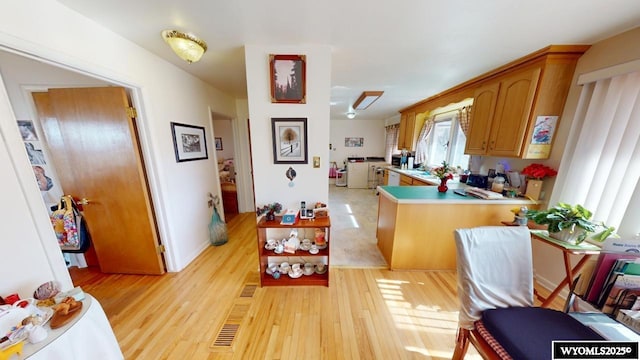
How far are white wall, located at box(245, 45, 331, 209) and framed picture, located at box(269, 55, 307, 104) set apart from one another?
50 millimetres

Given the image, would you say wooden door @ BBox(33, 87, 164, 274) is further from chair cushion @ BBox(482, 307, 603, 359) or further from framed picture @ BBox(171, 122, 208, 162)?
chair cushion @ BBox(482, 307, 603, 359)

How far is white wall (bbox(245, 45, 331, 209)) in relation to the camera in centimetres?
169

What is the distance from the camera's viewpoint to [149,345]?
137 centimetres

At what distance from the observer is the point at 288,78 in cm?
169

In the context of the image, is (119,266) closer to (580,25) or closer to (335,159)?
(580,25)

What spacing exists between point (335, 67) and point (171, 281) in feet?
9.98

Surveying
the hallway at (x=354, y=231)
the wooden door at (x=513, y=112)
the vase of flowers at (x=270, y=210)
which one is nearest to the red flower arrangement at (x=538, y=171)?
the wooden door at (x=513, y=112)

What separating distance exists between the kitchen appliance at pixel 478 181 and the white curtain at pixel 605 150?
2.26 ft

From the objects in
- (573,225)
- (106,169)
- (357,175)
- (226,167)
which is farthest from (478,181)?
(226,167)

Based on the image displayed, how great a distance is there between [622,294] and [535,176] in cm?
125

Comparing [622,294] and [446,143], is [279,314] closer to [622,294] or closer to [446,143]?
[622,294]

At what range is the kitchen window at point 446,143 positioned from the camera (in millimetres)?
3418

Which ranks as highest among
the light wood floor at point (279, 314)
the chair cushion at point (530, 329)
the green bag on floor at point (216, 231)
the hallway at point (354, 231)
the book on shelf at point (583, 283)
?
the book on shelf at point (583, 283)

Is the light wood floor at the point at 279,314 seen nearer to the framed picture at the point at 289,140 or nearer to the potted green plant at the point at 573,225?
the potted green plant at the point at 573,225
